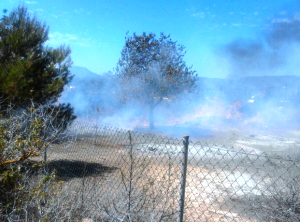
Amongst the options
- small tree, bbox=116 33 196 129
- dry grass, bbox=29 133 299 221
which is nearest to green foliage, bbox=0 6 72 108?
dry grass, bbox=29 133 299 221

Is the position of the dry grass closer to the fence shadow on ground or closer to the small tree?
the fence shadow on ground

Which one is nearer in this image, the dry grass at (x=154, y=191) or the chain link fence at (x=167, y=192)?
the chain link fence at (x=167, y=192)

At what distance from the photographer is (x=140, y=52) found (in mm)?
15977

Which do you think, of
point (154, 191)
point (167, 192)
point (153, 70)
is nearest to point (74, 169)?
point (154, 191)

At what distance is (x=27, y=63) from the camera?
18.7ft

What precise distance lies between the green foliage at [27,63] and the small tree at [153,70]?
29.2 feet

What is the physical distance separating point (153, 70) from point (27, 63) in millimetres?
10417

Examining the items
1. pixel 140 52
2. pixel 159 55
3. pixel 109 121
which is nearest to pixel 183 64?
pixel 159 55

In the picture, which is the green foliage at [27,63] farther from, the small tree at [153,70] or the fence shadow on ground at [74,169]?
the small tree at [153,70]

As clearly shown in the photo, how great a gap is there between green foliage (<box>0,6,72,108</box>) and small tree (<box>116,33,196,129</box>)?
889 centimetres

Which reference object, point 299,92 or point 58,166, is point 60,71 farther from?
point 299,92

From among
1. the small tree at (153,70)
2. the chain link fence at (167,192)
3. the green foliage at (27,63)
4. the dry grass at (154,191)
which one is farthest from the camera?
the small tree at (153,70)

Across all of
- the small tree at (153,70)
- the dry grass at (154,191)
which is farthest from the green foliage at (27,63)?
the small tree at (153,70)

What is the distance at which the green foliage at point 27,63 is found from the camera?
209 inches
